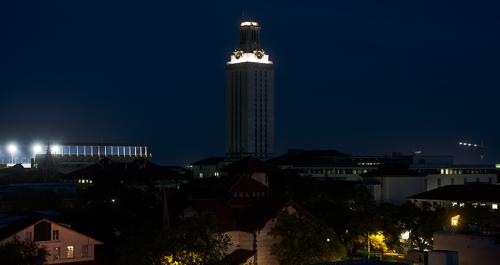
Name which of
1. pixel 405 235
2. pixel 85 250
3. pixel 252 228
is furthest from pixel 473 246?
pixel 405 235

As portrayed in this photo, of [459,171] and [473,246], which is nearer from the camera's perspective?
[473,246]

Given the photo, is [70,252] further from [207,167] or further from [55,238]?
[207,167]

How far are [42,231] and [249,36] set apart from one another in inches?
4943

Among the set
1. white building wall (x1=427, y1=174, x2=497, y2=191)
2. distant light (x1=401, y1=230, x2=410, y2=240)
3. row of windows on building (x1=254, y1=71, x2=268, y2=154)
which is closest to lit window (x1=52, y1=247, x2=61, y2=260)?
distant light (x1=401, y1=230, x2=410, y2=240)

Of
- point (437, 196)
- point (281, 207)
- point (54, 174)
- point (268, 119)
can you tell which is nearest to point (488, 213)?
point (281, 207)

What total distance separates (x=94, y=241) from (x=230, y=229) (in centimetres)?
735

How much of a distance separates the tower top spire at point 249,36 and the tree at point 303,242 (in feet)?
401

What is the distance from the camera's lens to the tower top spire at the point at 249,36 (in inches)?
6462

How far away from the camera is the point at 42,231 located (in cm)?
4338

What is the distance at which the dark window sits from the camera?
4316cm

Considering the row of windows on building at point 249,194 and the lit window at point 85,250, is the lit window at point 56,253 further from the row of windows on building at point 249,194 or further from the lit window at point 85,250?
the row of windows on building at point 249,194

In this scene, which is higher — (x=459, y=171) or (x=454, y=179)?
(x=459, y=171)

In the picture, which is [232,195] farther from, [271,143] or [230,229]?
[271,143]

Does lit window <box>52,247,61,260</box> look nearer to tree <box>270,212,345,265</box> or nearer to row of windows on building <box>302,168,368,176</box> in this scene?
tree <box>270,212,345,265</box>
